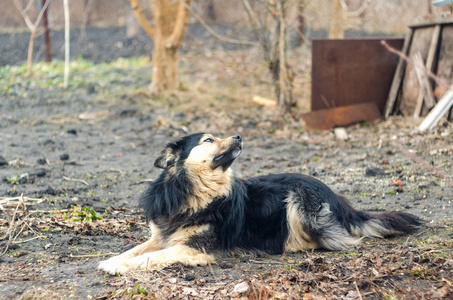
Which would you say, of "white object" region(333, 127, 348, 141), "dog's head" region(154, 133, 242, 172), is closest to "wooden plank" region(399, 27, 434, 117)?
"white object" region(333, 127, 348, 141)

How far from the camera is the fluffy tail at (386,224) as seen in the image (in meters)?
4.59

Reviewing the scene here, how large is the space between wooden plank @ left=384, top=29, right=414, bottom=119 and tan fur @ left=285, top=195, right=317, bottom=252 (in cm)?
618

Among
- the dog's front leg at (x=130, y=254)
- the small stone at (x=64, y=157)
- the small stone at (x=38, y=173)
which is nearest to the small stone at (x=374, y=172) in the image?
the dog's front leg at (x=130, y=254)

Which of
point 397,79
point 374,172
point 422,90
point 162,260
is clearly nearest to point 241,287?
point 162,260

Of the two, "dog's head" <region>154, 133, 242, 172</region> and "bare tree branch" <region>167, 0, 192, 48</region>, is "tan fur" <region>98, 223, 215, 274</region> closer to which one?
"dog's head" <region>154, 133, 242, 172</region>

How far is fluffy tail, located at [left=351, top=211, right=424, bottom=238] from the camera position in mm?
4586

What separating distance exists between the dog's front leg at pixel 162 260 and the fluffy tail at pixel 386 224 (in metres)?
1.48

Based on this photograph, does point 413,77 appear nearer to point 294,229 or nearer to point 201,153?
point 294,229

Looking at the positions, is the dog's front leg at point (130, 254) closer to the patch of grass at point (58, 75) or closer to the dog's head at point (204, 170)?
the dog's head at point (204, 170)

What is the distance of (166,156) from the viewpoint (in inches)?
182

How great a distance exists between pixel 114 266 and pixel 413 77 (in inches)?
301

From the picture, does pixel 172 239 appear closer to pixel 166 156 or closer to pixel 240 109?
pixel 166 156

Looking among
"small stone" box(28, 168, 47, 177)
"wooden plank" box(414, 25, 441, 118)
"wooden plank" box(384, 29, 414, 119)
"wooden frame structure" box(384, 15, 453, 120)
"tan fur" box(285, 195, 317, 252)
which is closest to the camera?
"tan fur" box(285, 195, 317, 252)

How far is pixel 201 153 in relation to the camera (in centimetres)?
451
